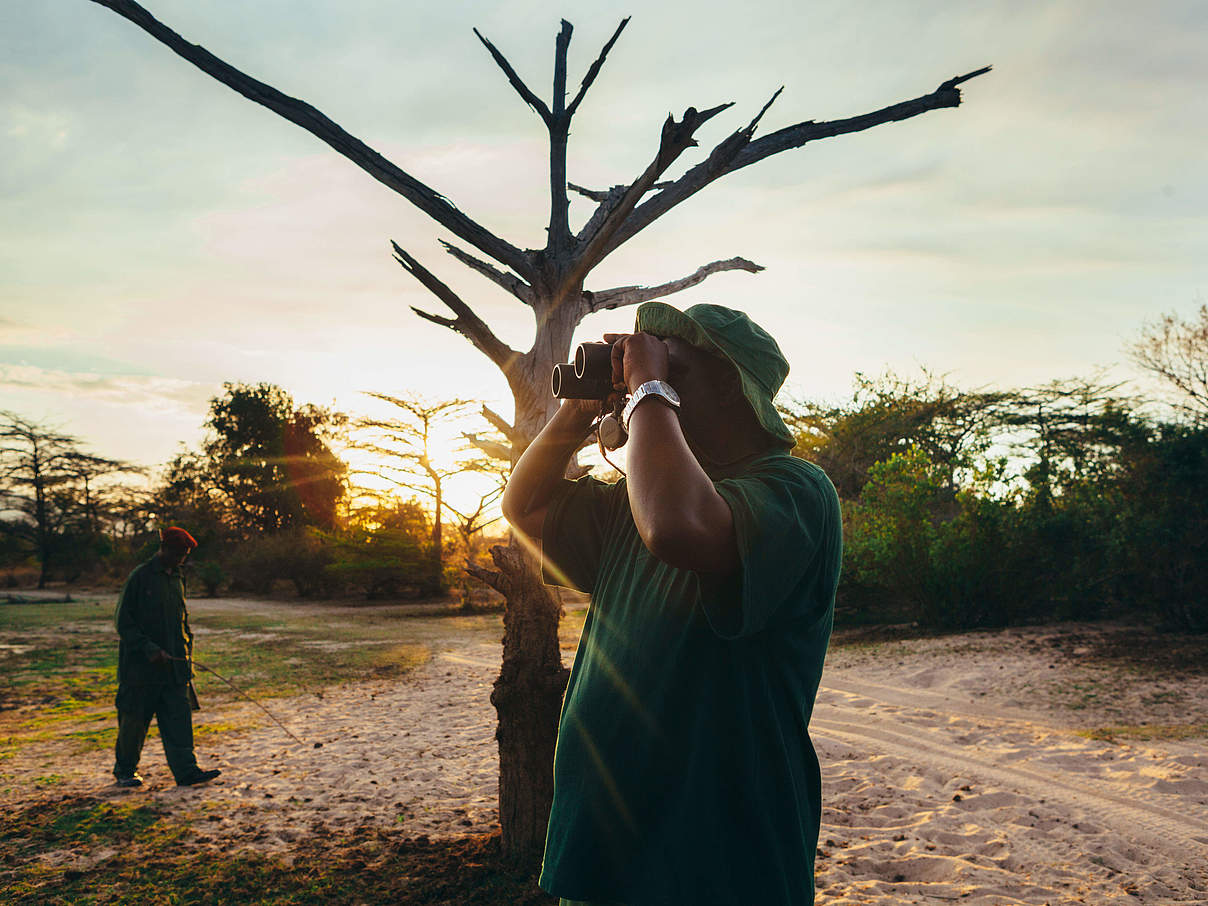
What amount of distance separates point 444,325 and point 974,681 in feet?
26.5

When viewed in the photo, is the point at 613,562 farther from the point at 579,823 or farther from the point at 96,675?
the point at 96,675

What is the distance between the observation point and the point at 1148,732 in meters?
6.67

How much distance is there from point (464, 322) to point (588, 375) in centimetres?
245

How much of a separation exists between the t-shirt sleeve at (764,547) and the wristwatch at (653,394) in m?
0.19

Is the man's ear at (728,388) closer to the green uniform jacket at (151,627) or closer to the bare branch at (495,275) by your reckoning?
the bare branch at (495,275)

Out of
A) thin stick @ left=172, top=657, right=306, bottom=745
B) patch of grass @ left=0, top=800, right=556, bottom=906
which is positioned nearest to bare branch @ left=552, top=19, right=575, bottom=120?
patch of grass @ left=0, top=800, right=556, bottom=906

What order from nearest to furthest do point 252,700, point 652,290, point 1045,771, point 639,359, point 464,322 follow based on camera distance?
point 639,359
point 464,322
point 652,290
point 1045,771
point 252,700

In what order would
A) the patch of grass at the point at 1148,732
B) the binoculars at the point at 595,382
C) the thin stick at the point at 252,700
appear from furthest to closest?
the thin stick at the point at 252,700
the patch of grass at the point at 1148,732
the binoculars at the point at 595,382

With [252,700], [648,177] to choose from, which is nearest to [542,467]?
[648,177]

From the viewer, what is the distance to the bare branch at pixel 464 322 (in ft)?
12.0

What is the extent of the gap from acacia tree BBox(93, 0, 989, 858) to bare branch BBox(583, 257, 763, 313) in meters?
0.09

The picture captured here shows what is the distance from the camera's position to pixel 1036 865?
4.11 m

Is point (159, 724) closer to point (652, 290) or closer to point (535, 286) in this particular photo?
point (535, 286)

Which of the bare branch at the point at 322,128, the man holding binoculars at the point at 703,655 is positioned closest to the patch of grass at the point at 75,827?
the bare branch at the point at 322,128
